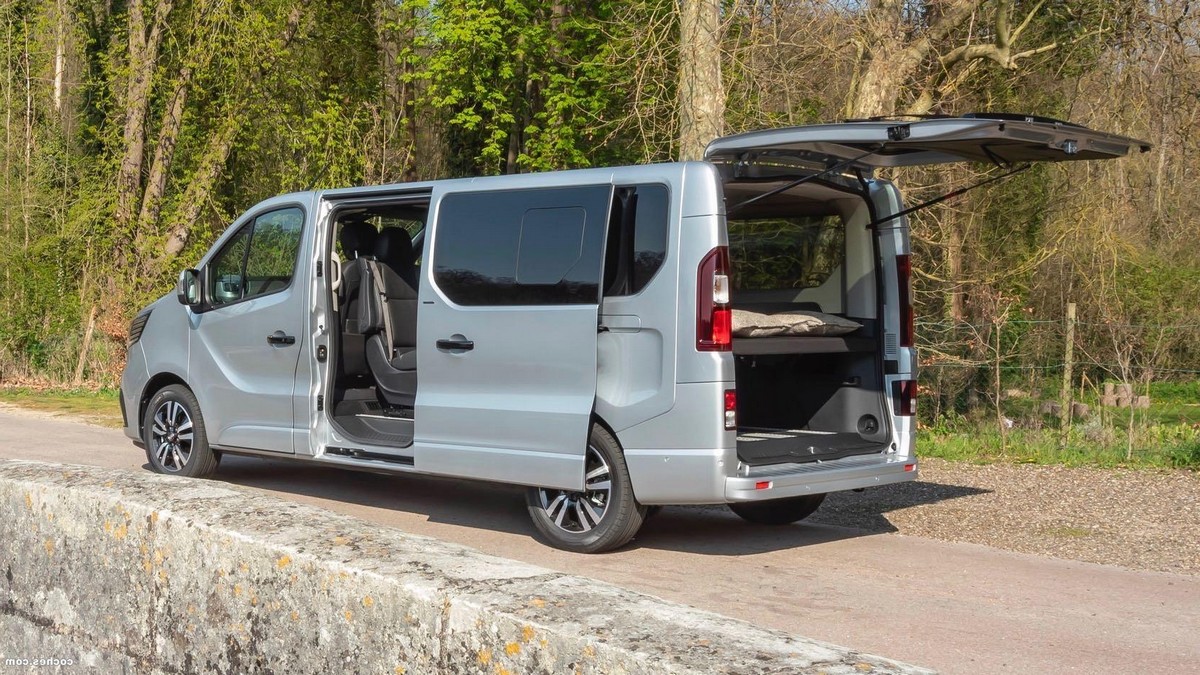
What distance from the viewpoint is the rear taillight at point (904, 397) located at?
8172 mm

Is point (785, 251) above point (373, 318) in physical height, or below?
above

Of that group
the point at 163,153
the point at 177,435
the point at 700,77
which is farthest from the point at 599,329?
the point at 163,153

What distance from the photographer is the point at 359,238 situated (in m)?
9.63

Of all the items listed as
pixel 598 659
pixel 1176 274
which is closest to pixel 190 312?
pixel 598 659

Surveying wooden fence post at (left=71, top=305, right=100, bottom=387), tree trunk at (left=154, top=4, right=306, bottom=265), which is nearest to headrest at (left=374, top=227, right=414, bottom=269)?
wooden fence post at (left=71, top=305, right=100, bottom=387)

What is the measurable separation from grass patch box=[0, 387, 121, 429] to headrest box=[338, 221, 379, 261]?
5953 millimetres

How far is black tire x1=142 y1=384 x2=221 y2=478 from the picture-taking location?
9.79 metres

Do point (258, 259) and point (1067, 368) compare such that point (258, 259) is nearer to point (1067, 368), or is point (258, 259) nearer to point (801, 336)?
point (801, 336)

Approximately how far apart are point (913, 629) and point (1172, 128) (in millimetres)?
9434

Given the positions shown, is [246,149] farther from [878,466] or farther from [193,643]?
[193,643]

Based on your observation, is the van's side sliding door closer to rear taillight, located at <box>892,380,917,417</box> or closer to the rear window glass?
the rear window glass

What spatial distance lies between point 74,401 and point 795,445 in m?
12.6

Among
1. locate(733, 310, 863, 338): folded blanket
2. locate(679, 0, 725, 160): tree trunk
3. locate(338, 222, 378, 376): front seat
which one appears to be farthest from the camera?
locate(679, 0, 725, 160): tree trunk

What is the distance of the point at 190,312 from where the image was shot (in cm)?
989
